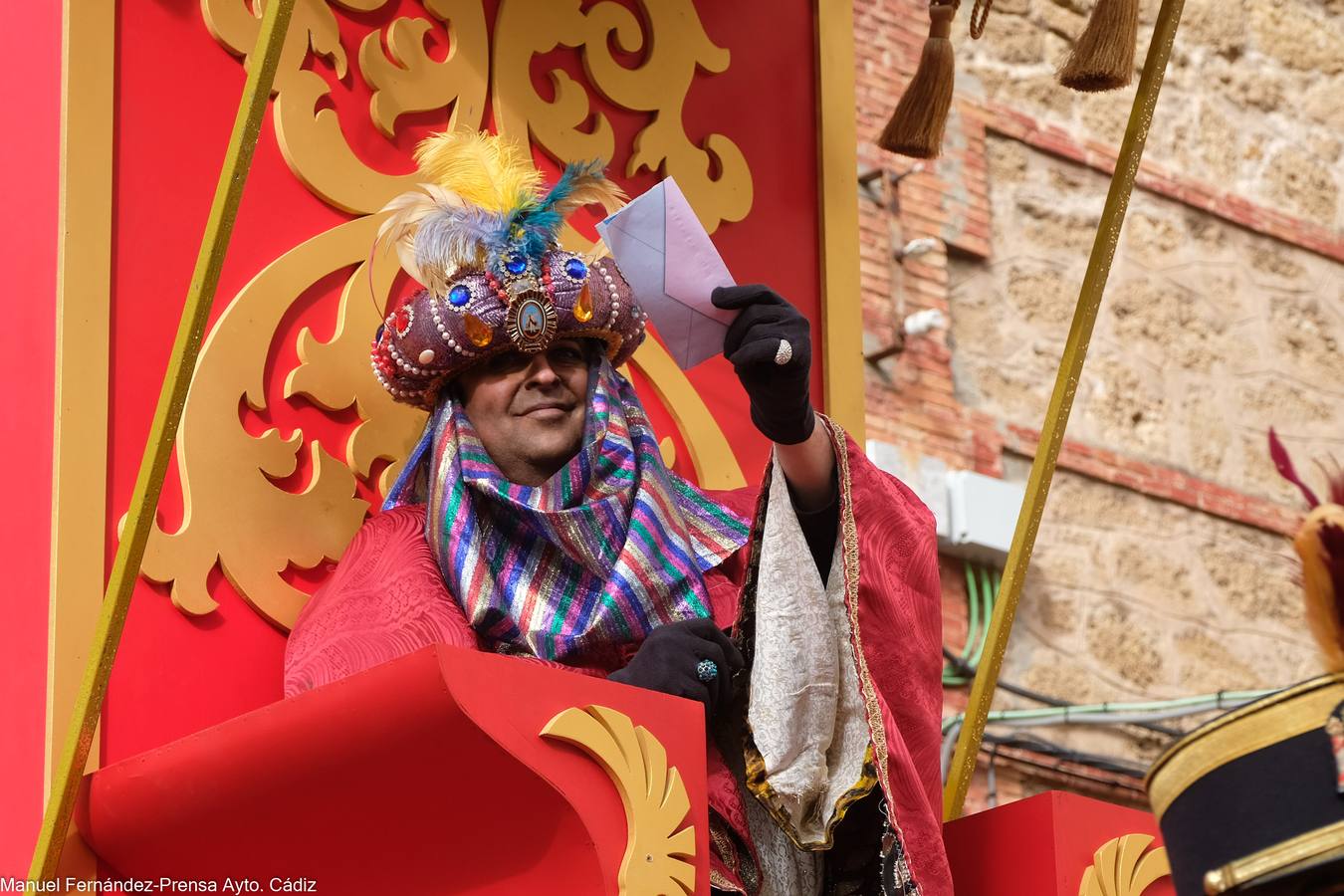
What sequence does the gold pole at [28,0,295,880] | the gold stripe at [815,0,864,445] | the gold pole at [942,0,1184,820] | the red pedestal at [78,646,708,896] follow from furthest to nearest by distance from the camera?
the gold stripe at [815,0,864,445]
the gold pole at [942,0,1184,820]
the gold pole at [28,0,295,880]
the red pedestal at [78,646,708,896]

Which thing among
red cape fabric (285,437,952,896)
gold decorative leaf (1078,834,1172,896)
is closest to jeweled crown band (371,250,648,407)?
red cape fabric (285,437,952,896)

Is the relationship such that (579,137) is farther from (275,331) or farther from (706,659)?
(706,659)

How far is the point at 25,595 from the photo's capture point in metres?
3.60

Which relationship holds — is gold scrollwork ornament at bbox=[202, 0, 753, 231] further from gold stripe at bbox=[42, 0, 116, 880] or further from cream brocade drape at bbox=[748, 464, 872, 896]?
cream brocade drape at bbox=[748, 464, 872, 896]

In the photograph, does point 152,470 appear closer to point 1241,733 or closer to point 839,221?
point 1241,733

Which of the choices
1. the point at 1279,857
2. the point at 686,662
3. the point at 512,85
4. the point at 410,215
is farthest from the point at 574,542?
the point at 1279,857

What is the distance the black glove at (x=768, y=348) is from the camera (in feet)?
10.7

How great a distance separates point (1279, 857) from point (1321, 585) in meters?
0.25

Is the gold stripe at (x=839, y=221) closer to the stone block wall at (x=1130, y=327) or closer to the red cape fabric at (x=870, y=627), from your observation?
the red cape fabric at (x=870, y=627)

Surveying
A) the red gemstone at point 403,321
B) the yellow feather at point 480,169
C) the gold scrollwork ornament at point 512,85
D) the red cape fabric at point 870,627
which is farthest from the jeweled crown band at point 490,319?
the gold scrollwork ornament at point 512,85

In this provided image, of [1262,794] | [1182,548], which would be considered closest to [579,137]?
[1262,794]

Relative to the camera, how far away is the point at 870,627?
348 cm

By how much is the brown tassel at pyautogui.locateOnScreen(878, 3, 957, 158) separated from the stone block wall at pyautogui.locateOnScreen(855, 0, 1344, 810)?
4420 mm

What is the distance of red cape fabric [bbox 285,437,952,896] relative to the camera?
3.39 metres
